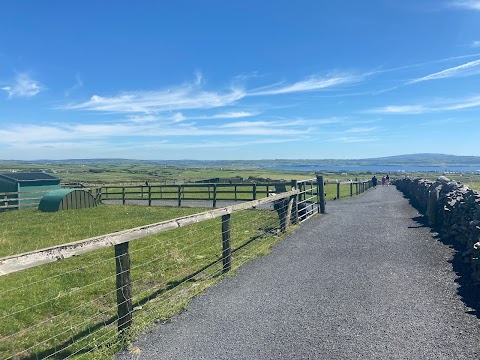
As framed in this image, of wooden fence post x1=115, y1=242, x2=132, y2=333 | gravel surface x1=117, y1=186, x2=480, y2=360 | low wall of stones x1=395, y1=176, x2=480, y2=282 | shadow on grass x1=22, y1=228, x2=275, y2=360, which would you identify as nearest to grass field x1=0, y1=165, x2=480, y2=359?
shadow on grass x1=22, y1=228, x2=275, y2=360

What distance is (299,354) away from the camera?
458cm

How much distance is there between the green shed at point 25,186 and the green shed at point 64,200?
10.8 feet

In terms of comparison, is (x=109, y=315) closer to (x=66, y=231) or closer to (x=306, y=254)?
(x=306, y=254)

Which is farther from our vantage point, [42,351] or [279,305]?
[279,305]

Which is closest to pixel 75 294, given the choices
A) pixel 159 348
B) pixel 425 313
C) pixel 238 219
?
pixel 159 348

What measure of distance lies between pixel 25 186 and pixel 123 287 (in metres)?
28.2

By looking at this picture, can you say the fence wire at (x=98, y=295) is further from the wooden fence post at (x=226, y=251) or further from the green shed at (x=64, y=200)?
the green shed at (x=64, y=200)

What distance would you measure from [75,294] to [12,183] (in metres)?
25.6

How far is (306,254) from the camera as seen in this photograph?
9828 mm

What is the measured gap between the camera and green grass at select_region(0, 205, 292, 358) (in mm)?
5418

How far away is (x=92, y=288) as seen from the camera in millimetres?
7840

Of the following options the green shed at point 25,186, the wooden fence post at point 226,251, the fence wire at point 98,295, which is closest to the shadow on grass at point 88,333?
the fence wire at point 98,295

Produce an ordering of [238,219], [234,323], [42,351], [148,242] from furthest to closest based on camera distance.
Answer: [238,219], [148,242], [234,323], [42,351]

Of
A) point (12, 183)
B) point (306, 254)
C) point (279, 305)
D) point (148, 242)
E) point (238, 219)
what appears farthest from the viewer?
point (12, 183)
